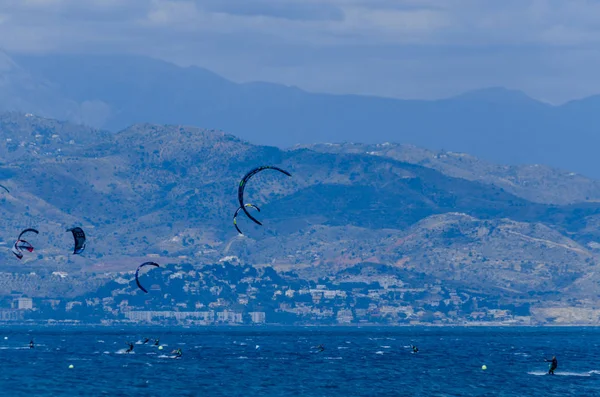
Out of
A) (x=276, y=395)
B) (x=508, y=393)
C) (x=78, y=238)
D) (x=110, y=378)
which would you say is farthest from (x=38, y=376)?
(x=508, y=393)

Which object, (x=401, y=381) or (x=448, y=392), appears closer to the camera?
(x=448, y=392)

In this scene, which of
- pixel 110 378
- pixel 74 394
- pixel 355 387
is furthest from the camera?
pixel 110 378

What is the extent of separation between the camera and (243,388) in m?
180

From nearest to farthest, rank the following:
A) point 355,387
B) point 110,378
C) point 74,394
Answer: point 74,394 < point 355,387 < point 110,378

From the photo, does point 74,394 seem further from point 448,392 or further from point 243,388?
point 448,392

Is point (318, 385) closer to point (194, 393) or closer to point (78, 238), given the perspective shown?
point (194, 393)

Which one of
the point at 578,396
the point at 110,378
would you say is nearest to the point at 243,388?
the point at 110,378

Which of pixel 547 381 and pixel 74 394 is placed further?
pixel 547 381

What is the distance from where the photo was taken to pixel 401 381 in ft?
635

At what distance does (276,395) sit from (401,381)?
88.7ft

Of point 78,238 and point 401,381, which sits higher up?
point 78,238

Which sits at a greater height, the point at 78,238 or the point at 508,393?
the point at 78,238

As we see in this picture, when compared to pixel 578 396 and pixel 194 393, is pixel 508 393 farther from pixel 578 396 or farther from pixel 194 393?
pixel 194 393

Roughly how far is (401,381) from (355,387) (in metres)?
13.2
